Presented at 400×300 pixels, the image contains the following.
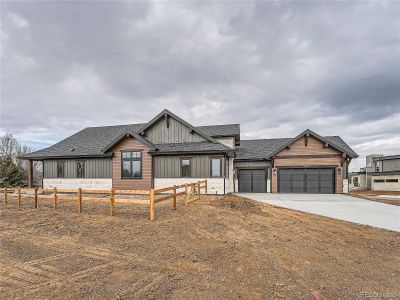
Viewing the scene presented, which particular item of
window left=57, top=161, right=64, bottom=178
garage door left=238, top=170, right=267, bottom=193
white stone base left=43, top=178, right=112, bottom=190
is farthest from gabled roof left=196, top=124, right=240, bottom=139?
window left=57, top=161, right=64, bottom=178

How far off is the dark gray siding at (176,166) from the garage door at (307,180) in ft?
22.4

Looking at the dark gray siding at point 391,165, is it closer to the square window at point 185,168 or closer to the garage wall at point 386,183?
the garage wall at point 386,183

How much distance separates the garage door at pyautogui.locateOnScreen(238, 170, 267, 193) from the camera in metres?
20.7

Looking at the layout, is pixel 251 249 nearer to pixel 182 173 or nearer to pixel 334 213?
pixel 334 213

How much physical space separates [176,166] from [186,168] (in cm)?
78

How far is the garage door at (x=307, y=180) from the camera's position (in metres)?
19.2

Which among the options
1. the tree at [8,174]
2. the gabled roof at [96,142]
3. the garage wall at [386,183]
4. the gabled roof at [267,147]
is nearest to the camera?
the gabled roof at [96,142]

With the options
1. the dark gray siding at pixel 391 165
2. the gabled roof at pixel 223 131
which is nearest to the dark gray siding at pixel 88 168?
the gabled roof at pixel 223 131

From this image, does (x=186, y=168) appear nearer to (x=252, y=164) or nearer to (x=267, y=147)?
(x=252, y=164)

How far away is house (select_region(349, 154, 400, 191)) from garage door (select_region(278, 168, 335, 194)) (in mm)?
13596

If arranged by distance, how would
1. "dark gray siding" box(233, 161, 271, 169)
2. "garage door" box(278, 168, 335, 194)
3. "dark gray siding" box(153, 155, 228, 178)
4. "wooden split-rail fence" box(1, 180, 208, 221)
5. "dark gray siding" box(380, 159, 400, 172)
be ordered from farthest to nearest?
"dark gray siding" box(380, 159, 400, 172)
"dark gray siding" box(233, 161, 271, 169)
"garage door" box(278, 168, 335, 194)
"dark gray siding" box(153, 155, 228, 178)
"wooden split-rail fence" box(1, 180, 208, 221)

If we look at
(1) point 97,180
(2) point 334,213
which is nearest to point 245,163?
(2) point 334,213

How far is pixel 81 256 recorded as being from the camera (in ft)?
17.3

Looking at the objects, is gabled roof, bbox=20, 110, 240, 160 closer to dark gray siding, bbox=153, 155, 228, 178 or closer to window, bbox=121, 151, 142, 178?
dark gray siding, bbox=153, 155, 228, 178
